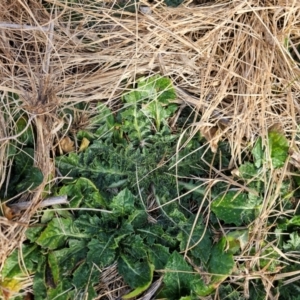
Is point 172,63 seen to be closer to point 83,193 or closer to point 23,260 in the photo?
point 83,193

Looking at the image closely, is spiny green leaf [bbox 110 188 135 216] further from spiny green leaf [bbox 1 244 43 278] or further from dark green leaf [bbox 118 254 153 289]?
spiny green leaf [bbox 1 244 43 278]

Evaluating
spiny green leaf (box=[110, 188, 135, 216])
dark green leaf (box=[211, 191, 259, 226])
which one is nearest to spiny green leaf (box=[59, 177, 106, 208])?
spiny green leaf (box=[110, 188, 135, 216])

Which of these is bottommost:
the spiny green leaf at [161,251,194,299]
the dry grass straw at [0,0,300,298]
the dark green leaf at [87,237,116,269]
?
the spiny green leaf at [161,251,194,299]

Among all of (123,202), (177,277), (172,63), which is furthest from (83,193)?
→ (172,63)

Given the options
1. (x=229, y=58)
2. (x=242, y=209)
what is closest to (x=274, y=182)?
(x=242, y=209)

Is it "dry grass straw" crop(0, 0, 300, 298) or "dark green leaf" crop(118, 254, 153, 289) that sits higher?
"dry grass straw" crop(0, 0, 300, 298)

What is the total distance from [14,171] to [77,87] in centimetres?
36

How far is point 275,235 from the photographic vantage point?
1701mm

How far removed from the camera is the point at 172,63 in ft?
5.81

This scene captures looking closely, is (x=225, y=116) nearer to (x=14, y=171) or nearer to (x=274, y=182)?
(x=274, y=182)

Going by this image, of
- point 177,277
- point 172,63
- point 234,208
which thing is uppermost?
point 172,63

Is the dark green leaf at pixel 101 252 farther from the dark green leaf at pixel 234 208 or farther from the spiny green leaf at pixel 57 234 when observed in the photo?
the dark green leaf at pixel 234 208

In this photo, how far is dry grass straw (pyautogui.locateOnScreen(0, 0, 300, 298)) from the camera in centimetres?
172

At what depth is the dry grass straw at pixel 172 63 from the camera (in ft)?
5.66
